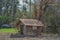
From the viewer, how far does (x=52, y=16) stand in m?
16.9

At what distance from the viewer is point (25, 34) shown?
46.4ft

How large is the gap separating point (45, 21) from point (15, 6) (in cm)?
785

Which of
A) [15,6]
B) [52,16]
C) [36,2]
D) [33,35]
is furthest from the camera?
[15,6]

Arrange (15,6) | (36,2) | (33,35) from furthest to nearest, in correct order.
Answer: (15,6) → (36,2) → (33,35)

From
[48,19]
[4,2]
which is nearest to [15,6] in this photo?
[4,2]

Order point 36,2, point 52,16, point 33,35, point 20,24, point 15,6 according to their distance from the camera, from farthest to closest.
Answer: point 15,6
point 36,2
point 52,16
point 20,24
point 33,35

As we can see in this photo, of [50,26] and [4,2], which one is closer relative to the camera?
[50,26]

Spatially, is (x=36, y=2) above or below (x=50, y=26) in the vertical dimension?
above

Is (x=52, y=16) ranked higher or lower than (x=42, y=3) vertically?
lower

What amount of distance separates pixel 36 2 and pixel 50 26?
2.75 metres

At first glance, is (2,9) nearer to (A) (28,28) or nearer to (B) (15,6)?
(B) (15,6)

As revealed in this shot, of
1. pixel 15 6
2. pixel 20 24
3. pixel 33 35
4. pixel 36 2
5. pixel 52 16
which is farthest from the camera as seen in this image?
pixel 15 6

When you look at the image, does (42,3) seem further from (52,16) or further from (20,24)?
(20,24)

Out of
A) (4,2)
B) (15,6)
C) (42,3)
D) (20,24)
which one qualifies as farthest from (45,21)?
(4,2)
